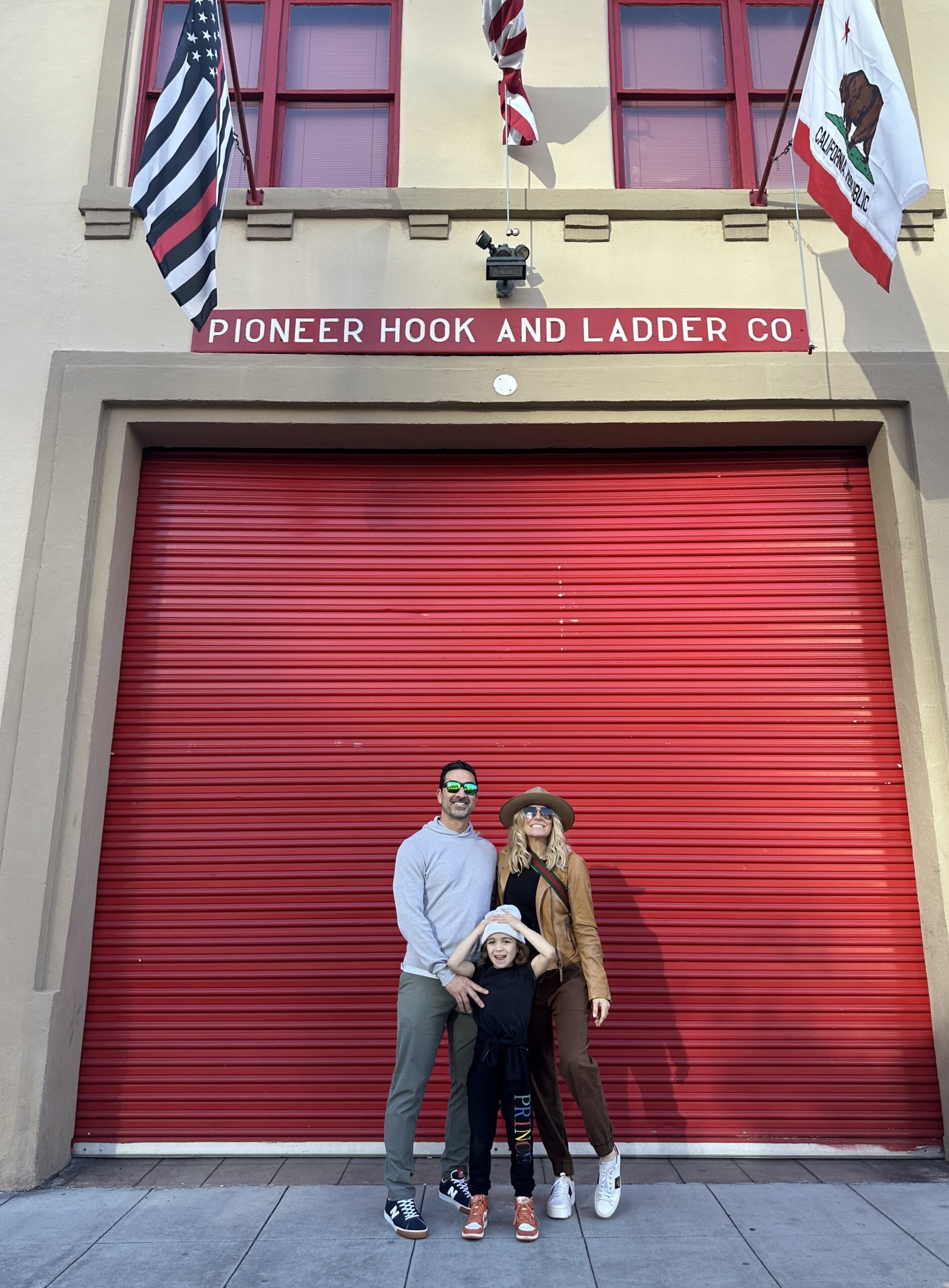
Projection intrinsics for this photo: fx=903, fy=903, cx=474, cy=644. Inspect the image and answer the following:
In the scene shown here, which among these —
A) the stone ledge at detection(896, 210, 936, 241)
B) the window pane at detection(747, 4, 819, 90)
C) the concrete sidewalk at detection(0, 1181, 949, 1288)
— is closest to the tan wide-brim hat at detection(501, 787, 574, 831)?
the concrete sidewalk at detection(0, 1181, 949, 1288)

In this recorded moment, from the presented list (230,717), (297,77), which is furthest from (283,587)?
(297,77)

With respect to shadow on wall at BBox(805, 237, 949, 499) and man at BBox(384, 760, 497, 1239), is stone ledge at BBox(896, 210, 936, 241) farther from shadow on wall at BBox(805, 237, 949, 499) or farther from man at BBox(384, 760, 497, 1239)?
man at BBox(384, 760, 497, 1239)

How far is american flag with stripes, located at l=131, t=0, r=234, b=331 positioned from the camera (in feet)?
18.2

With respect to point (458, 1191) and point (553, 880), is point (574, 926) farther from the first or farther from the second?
point (458, 1191)

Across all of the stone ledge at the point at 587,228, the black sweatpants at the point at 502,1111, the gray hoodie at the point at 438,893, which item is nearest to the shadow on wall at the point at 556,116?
the stone ledge at the point at 587,228

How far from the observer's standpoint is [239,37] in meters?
7.73

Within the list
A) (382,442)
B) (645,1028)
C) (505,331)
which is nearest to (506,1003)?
(645,1028)

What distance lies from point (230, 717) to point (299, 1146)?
115 inches

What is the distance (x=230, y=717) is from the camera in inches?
261

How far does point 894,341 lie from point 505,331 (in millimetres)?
2894

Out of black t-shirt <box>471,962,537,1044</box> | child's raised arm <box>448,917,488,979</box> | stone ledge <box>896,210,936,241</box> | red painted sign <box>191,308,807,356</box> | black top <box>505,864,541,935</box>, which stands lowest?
black t-shirt <box>471,962,537,1044</box>

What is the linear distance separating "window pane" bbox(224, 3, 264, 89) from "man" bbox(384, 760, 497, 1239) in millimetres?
6181

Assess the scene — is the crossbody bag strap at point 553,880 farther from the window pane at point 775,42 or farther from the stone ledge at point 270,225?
the window pane at point 775,42

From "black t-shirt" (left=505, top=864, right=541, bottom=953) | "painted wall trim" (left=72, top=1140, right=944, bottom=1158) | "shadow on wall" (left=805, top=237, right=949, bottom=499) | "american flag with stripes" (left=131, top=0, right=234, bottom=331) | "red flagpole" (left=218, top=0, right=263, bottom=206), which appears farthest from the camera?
"shadow on wall" (left=805, top=237, right=949, bottom=499)
